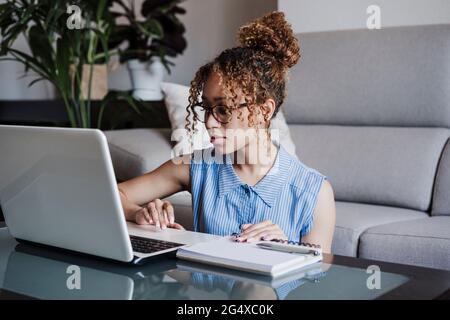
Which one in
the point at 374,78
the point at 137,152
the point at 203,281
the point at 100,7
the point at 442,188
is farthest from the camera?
the point at 100,7

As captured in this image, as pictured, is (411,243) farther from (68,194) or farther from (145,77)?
(145,77)

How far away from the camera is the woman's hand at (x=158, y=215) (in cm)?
129

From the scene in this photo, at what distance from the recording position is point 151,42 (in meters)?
3.40

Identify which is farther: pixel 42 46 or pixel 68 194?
pixel 42 46

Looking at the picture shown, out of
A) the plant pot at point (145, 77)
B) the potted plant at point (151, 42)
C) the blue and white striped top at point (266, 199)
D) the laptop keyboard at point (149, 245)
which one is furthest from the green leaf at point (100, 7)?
the laptop keyboard at point (149, 245)

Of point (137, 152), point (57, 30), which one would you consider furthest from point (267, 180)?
point (57, 30)

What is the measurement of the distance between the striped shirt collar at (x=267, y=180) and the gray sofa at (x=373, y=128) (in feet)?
1.98

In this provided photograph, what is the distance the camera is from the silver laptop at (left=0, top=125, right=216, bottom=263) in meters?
0.96

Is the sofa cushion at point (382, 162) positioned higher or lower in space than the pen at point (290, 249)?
lower

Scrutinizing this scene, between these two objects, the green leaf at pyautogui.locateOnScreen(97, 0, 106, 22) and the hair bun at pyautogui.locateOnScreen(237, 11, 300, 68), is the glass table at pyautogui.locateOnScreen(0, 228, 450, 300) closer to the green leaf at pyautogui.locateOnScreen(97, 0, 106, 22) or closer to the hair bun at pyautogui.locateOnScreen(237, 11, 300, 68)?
the hair bun at pyautogui.locateOnScreen(237, 11, 300, 68)

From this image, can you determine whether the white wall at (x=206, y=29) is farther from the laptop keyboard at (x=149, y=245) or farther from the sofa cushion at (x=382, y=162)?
the laptop keyboard at (x=149, y=245)

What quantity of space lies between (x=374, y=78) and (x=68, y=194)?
159 cm

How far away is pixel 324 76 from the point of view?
250 centimetres

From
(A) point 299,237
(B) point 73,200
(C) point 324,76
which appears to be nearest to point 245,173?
(A) point 299,237
